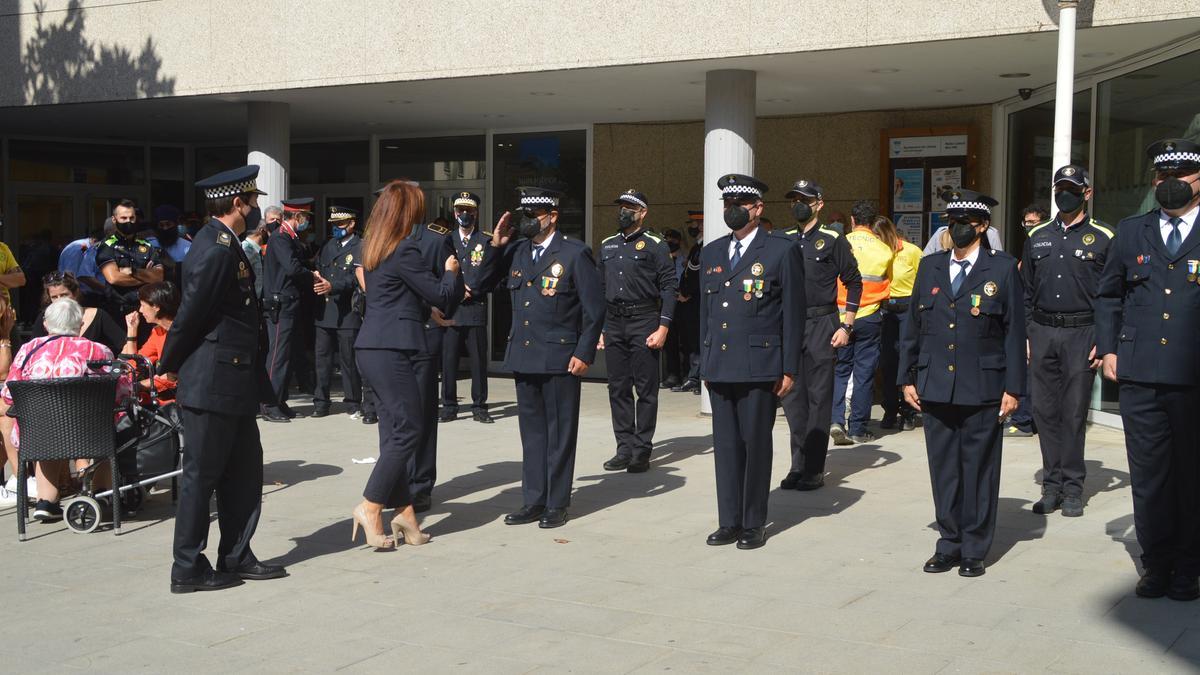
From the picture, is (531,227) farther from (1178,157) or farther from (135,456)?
(1178,157)

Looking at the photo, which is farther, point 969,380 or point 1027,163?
point 1027,163

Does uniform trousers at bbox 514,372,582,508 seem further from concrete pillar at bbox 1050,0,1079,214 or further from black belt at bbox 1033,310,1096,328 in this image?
concrete pillar at bbox 1050,0,1079,214

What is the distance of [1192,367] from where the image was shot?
Answer: 584cm

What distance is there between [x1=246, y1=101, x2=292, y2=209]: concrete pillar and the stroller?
7535 millimetres

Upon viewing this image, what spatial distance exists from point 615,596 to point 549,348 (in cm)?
201

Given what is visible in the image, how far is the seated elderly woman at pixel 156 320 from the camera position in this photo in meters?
8.11

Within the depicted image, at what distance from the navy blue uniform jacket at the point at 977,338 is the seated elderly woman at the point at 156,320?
4.37 m

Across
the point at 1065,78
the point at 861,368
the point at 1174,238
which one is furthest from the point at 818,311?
the point at 1174,238

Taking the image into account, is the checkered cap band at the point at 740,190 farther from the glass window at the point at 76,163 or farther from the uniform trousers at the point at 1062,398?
the glass window at the point at 76,163

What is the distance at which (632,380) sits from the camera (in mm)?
9789

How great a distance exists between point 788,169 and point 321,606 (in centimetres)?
1097

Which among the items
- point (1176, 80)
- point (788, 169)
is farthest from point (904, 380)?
point (788, 169)

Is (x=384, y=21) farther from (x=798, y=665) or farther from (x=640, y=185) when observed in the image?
(x=798, y=665)

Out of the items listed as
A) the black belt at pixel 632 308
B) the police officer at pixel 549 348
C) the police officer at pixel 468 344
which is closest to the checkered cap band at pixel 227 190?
the police officer at pixel 549 348
